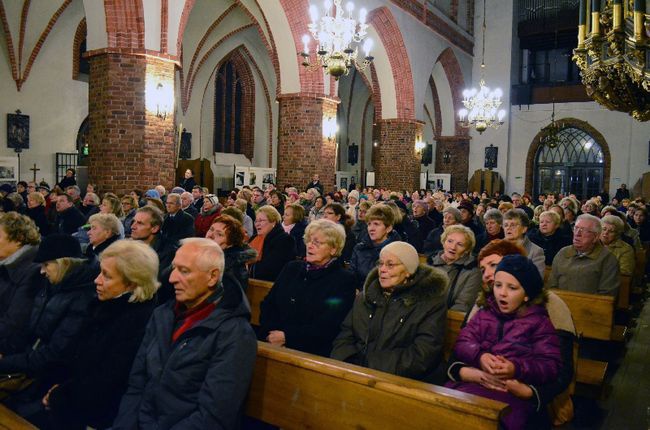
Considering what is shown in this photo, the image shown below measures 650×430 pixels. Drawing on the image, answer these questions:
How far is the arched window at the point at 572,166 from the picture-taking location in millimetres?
23109

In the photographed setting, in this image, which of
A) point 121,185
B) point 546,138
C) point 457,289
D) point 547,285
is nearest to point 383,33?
point 546,138

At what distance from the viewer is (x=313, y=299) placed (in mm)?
3617

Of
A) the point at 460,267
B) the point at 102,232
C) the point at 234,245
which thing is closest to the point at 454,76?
the point at 460,267

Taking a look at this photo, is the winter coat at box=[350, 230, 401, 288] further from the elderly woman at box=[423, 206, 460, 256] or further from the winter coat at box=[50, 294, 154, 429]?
the winter coat at box=[50, 294, 154, 429]

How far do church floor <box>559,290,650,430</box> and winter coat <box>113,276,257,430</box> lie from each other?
267 centimetres

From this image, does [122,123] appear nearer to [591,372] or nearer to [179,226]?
[179,226]

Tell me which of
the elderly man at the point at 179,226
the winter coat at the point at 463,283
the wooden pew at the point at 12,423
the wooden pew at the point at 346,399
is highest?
the elderly man at the point at 179,226

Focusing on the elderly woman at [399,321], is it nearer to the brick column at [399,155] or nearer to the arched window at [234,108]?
the brick column at [399,155]

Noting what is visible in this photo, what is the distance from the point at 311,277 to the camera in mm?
3725

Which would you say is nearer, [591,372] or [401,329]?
[401,329]

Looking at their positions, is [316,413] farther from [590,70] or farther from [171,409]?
[590,70]

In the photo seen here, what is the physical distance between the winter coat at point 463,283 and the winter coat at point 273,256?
1.71 m

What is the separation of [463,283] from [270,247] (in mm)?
2054

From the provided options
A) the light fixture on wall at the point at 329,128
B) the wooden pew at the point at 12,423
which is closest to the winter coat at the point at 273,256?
the wooden pew at the point at 12,423
